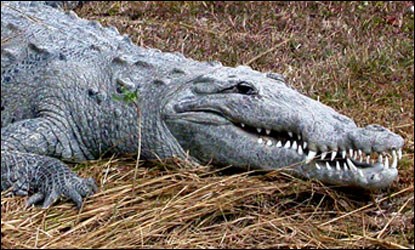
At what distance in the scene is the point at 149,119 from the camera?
5.39 m

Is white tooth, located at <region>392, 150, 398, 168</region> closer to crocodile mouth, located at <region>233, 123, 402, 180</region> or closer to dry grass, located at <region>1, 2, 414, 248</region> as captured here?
crocodile mouth, located at <region>233, 123, 402, 180</region>

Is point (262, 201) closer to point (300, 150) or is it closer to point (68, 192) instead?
point (300, 150)

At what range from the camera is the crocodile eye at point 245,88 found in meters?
5.14

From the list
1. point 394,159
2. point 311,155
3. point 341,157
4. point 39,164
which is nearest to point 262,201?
point 311,155

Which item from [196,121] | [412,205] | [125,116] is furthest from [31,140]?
[412,205]

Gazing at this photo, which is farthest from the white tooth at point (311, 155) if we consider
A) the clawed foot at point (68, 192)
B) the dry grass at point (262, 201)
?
the clawed foot at point (68, 192)

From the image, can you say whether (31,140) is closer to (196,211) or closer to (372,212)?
(196,211)

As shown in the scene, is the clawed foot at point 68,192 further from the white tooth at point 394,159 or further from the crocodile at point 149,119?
the white tooth at point 394,159

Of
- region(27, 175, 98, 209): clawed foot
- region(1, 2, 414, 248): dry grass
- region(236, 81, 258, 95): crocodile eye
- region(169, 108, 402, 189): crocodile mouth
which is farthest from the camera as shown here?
region(236, 81, 258, 95): crocodile eye

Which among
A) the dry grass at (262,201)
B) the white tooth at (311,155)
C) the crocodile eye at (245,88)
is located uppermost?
the crocodile eye at (245,88)

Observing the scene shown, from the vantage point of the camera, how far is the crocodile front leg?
4.91 metres

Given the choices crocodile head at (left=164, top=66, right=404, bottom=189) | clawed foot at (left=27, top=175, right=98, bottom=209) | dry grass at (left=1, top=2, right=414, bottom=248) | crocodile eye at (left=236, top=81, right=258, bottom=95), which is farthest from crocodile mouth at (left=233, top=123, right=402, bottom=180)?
clawed foot at (left=27, top=175, right=98, bottom=209)

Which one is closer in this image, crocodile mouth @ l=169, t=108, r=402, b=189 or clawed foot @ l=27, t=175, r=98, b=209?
crocodile mouth @ l=169, t=108, r=402, b=189

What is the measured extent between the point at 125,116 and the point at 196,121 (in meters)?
0.44
